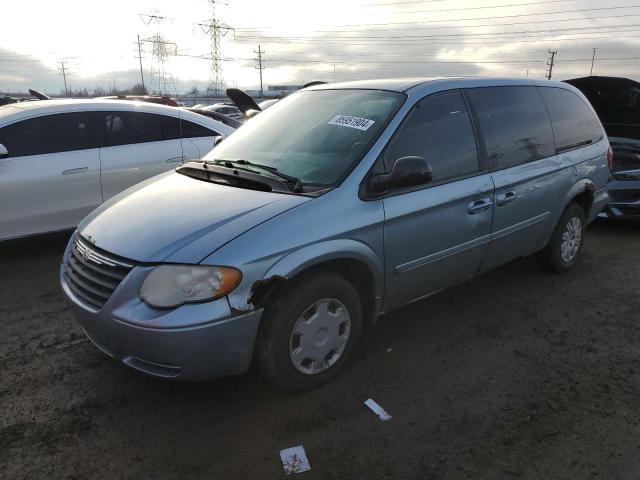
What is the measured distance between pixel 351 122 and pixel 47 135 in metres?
3.44

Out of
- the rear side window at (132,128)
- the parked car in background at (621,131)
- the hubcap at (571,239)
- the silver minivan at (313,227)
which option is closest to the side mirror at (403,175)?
the silver minivan at (313,227)

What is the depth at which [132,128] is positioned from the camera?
584 centimetres

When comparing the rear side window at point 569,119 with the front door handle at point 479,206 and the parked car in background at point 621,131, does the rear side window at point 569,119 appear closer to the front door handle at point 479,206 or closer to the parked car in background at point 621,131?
the front door handle at point 479,206

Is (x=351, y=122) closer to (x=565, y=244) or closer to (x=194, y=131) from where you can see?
(x=565, y=244)

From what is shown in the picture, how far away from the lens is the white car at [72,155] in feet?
16.7

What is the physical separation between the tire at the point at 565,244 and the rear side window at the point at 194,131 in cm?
397

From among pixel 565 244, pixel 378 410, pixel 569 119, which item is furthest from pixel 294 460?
pixel 569 119

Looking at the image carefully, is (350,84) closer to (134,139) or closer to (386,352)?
(386,352)

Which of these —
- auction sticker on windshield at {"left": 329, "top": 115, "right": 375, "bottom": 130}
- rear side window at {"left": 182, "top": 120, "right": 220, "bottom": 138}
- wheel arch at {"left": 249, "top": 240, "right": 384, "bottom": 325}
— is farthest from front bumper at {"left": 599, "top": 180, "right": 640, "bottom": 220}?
rear side window at {"left": 182, "top": 120, "right": 220, "bottom": 138}

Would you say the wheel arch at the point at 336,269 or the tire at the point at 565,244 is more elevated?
the wheel arch at the point at 336,269

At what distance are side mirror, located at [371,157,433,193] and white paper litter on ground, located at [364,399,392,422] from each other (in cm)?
122

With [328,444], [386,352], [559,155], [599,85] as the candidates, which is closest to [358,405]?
[328,444]

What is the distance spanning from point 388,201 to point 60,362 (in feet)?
7.63

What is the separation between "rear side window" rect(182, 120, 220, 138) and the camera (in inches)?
246
